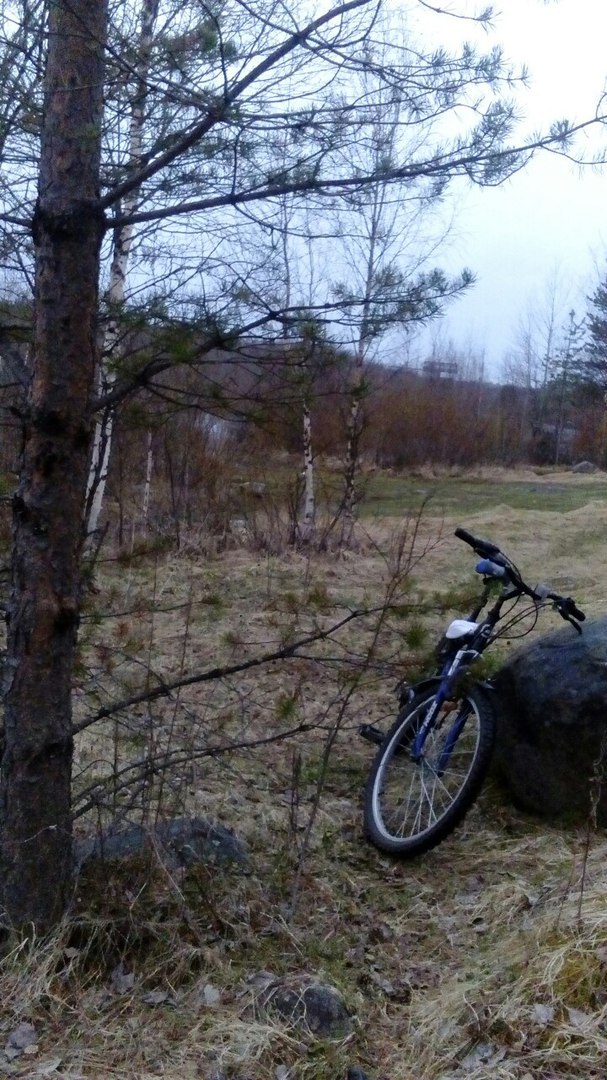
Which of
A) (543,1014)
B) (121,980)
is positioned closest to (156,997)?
(121,980)

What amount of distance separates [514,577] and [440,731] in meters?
0.79

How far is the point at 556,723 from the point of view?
4480mm

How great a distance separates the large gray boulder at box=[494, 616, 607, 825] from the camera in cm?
439

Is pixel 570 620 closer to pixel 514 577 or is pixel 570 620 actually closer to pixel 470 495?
pixel 514 577

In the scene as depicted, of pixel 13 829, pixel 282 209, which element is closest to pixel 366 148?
pixel 282 209

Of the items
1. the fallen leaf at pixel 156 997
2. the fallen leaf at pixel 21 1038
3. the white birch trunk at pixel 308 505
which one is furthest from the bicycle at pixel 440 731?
the white birch trunk at pixel 308 505

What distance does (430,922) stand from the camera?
3867 mm

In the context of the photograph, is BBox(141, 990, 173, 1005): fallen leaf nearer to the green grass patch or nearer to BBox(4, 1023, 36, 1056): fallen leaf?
BBox(4, 1023, 36, 1056): fallen leaf

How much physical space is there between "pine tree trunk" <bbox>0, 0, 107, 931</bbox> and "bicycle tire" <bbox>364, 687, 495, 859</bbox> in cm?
157

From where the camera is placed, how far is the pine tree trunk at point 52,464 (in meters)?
3.25

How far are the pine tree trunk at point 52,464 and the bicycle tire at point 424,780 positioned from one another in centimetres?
157

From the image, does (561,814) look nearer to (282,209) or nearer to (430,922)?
(430,922)

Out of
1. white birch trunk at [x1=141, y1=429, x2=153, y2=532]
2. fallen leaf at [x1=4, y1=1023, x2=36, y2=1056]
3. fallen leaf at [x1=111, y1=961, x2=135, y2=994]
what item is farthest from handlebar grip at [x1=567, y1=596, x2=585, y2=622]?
white birch trunk at [x1=141, y1=429, x2=153, y2=532]

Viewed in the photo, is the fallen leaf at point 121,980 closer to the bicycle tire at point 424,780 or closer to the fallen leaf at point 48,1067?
the fallen leaf at point 48,1067
